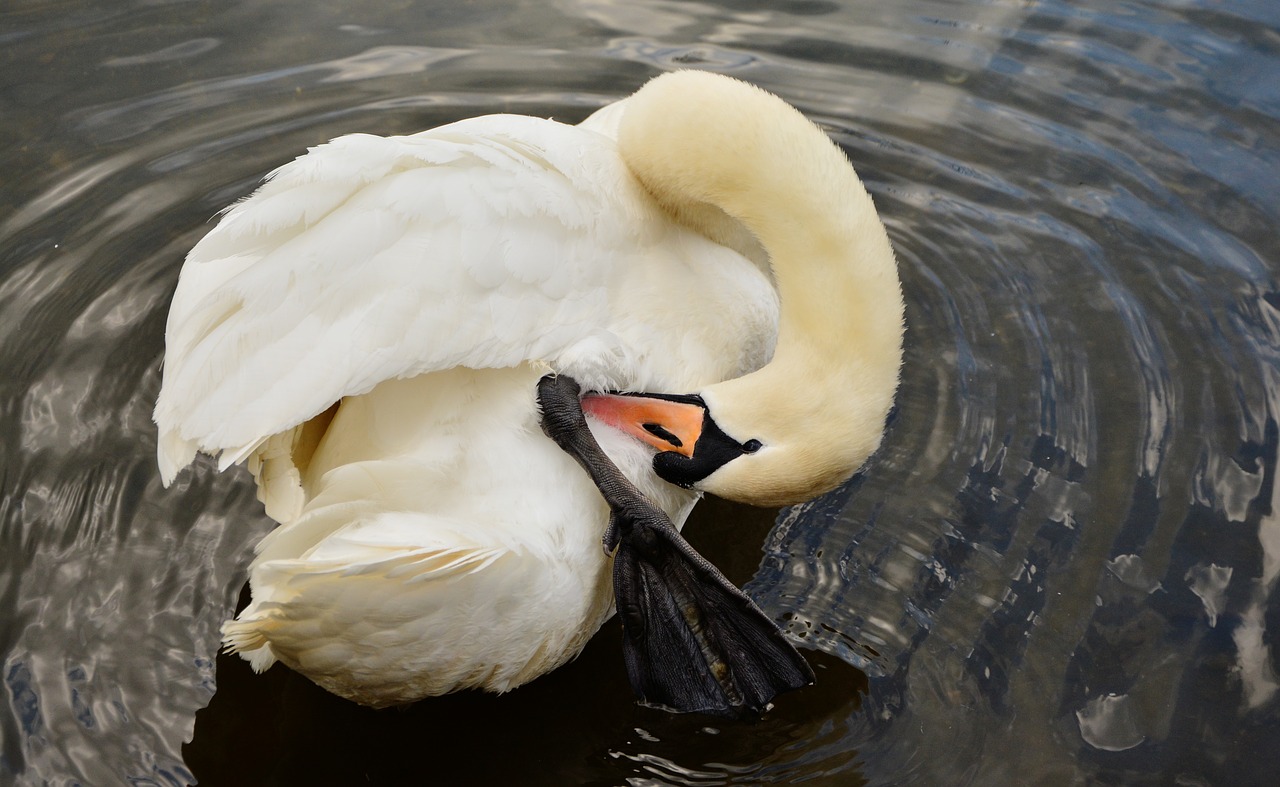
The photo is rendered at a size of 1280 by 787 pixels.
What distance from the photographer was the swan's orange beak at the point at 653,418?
3283 millimetres

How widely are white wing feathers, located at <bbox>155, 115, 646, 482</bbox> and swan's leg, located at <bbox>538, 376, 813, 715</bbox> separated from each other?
0.86 ft

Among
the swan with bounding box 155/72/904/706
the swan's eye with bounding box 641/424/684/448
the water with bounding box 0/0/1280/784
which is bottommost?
the water with bounding box 0/0/1280/784

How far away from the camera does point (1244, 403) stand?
4.39 meters

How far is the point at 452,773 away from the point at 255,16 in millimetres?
4385

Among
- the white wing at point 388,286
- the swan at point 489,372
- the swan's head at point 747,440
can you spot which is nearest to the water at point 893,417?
the swan at point 489,372

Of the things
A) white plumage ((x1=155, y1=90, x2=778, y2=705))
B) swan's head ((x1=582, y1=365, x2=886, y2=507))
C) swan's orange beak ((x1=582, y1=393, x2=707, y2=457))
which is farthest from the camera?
swan's orange beak ((x1=582, y1=393, x2=707, y2=457))

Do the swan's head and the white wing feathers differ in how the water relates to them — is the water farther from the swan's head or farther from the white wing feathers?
the white wing feathers

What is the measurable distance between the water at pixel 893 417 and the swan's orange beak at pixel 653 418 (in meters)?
0.69

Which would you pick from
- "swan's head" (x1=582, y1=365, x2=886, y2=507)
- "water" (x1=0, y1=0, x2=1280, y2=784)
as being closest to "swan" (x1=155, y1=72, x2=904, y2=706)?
"swan's head" (x1=582, y1=365, x2=886, y2=507)

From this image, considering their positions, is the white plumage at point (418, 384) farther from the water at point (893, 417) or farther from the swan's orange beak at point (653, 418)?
the water at point (893, 417)

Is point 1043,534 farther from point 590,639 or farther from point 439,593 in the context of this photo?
point 439,593

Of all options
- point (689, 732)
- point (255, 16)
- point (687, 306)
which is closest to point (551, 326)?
point (687, 306)

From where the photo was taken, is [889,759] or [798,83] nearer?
[889,759]

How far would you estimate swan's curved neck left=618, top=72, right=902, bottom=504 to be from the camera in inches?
126
